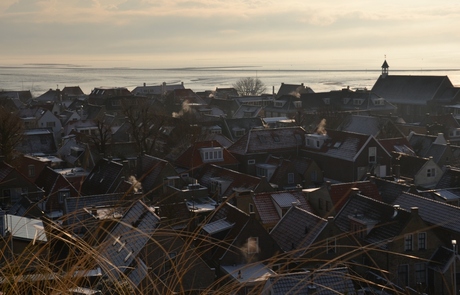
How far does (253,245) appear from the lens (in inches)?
729

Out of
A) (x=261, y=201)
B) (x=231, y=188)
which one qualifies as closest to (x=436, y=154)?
(x=231, y=188)

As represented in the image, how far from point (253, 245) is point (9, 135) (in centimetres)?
2473

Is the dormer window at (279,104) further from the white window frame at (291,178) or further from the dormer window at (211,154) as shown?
the white window frame at (291,178)

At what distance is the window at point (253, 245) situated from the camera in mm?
18448

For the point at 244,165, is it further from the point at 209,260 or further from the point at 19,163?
the point at 209,260

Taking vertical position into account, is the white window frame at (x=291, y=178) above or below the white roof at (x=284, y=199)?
below

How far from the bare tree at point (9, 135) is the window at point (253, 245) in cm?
2026

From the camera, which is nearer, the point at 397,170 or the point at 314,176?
the point at 397,170

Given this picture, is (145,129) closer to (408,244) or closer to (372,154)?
(372,154)

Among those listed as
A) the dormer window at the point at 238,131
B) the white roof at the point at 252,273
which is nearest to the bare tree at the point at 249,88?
the dormer window at the point at 238,131

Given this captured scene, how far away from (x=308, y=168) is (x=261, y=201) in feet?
33.3

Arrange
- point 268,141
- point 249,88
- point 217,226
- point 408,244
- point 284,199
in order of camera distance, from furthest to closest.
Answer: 1. point 249,88
2. point 268,141
3. point 284,199
4. point 217,226
5. point 408,244

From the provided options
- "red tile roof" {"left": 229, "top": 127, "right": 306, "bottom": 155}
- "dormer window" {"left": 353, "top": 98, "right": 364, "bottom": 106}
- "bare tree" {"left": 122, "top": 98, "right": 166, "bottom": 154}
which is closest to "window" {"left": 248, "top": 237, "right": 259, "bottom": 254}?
"red tile roof" {"left": 229, "top": 127, "right": 306, "bottom": 155}

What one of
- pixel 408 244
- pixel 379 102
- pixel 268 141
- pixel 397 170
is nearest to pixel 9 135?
pixel 268 141
